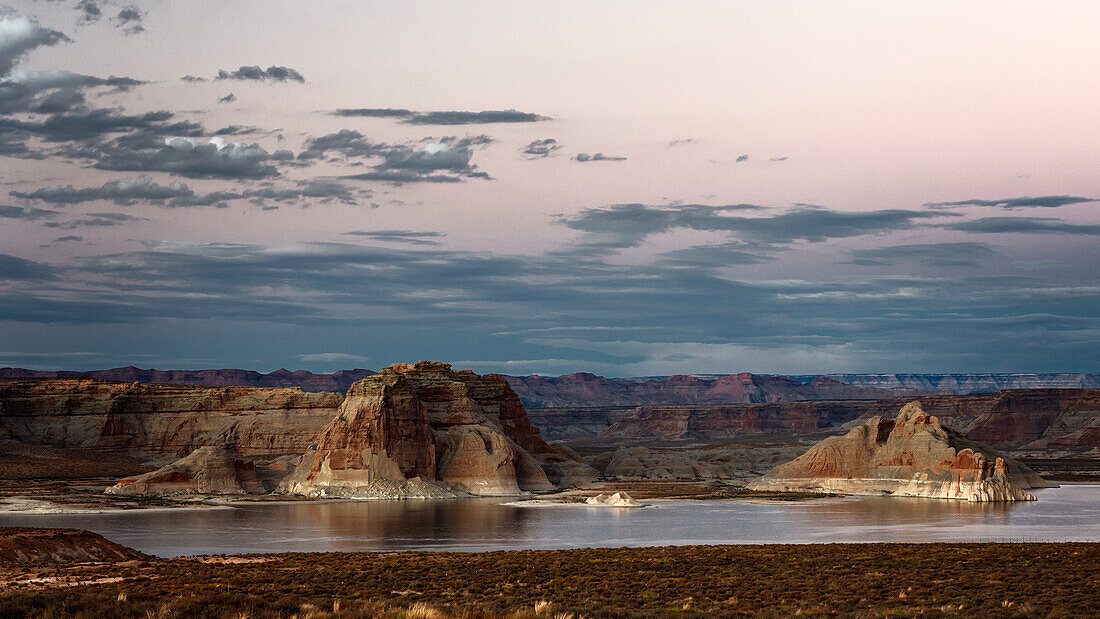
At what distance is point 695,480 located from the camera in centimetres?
13662

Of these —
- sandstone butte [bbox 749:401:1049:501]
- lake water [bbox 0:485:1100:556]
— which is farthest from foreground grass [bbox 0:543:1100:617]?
sandstone butte [bbox 749:401:1049:501]

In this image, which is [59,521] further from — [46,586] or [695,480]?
[695,480]

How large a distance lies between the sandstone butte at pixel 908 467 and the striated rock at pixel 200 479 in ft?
165

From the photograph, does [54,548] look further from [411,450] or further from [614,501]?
[411,450]

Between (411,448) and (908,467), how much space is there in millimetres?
45469

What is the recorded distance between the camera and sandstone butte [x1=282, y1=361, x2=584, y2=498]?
110125 millimetres

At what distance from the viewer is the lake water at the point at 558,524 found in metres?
63.6

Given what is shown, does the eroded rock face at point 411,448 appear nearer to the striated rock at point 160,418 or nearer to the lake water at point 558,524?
the lake water at point 558,524

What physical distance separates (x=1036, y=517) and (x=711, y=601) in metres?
55.4

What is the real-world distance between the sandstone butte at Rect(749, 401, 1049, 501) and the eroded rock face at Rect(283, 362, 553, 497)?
2583cm

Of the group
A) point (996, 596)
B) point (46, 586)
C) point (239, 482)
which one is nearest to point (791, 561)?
point (996, 596)

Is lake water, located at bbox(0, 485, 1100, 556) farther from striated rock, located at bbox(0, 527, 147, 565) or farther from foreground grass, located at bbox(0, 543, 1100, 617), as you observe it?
foreground grass, located at bbox(0, 543, 1100, 617)

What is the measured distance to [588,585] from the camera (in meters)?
38.9

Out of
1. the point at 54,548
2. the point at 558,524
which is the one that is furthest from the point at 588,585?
the point at 558,524
